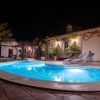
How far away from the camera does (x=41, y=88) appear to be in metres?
4.20

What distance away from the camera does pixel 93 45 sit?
49.2 feet

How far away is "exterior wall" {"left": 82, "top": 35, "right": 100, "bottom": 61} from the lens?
14437 millimetres

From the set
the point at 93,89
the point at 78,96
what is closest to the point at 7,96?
the point at 78,96

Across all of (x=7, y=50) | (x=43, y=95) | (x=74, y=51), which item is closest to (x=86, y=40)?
(x=74, y=51)

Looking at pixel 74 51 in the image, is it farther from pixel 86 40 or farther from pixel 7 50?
pixel 7 50

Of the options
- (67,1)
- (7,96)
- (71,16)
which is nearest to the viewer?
(7,96)

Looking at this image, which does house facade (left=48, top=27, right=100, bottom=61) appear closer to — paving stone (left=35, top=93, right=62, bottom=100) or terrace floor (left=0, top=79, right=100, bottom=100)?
terrace floor (left=0, top=79, right=100, bottom=100)

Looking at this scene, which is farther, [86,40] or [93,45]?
[86,40]

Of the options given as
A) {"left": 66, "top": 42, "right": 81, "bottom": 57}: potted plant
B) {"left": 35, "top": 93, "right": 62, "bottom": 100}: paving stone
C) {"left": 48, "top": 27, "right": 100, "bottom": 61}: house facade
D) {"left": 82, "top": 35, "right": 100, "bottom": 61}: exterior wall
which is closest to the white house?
{"left": 48, "top": 27, "right": 100, "bottom": 61}: house facade

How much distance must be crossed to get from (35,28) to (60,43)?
1189 centimetres

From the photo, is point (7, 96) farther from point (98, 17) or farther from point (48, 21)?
point (48, 21)

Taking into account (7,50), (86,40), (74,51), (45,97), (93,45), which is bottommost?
(45,97)

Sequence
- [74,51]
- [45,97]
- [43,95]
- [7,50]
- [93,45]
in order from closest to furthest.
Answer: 1. [45,97]
2. [43,95]
3. [93,45]
4. [74,51]
5. [7,50]

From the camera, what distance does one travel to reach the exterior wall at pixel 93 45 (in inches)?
568
